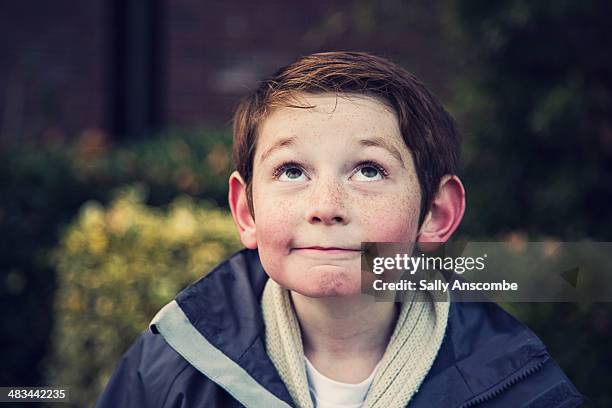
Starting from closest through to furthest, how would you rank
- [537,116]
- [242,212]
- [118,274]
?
1. [242,212]
2. [118,274]
3. [537,116]

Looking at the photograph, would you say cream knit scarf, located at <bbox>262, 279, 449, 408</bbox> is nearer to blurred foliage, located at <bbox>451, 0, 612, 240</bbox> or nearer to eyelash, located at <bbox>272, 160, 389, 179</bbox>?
eyelash, located at <bbox>272, 160, 389, 179</bbox>

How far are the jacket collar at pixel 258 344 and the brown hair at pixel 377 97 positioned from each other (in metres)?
0.28

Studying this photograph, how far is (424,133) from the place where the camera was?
6.85 feet

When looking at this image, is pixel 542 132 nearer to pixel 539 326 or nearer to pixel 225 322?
pixel 539 326

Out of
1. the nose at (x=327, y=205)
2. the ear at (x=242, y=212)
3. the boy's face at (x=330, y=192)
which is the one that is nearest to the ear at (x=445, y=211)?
the boy's face at (x=330, y=192)

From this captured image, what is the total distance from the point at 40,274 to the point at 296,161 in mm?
3417

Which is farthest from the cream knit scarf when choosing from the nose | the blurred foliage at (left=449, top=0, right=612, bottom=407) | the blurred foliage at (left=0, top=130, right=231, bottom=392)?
the blurred foliage at (left=0, top=130, right=231, bottom=392)

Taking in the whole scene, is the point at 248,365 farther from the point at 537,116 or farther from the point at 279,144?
the point at 537,116

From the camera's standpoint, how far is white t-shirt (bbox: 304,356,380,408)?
2.09 meters

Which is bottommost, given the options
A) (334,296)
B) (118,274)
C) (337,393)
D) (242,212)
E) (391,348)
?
(337,393)

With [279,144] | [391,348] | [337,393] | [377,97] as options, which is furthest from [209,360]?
[377,97]

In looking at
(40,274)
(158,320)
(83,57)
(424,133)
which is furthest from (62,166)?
(424,133)

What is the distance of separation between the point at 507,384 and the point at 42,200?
3.63m

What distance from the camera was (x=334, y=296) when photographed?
1.97m
